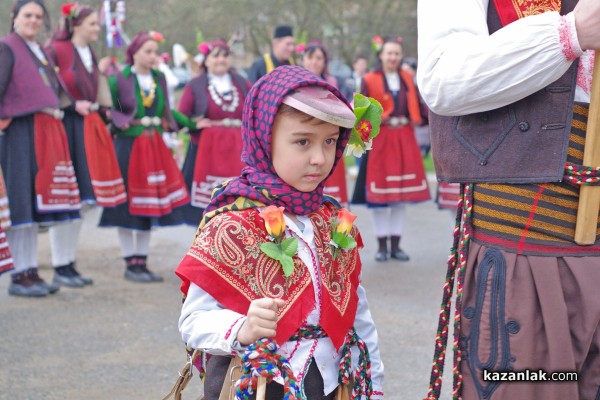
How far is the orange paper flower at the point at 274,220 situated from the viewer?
7.28 ft

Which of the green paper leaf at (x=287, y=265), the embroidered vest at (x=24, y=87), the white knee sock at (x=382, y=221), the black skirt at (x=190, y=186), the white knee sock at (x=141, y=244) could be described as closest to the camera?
the green paper leaf at (x=287, y=265)

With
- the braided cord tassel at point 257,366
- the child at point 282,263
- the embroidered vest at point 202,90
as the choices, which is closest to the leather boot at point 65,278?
the embroidered vest at point 202,90

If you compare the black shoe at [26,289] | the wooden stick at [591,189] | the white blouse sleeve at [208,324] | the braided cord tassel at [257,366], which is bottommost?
the black shoe at [26,289]

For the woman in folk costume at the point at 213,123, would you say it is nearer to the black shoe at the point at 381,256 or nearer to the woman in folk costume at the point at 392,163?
the woman in folk costume at the point at 392,163

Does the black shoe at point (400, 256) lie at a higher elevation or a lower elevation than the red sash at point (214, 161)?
lower

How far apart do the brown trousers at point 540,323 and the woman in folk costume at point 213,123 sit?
5010 millimetres

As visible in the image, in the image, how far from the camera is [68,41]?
6586 millimetres

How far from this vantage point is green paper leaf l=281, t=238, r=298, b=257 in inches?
88.1

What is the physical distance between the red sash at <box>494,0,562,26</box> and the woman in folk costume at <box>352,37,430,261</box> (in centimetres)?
545

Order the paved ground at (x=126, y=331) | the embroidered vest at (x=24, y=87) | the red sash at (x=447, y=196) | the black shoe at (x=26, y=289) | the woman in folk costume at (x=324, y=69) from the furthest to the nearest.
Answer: the woman in folk costume at (x=324, y=69), the red sash at (x=447, y=196), the black shoe at (x=26, y=289), the embroidered vest at (x=24, y=87), the paved ground at (x=126, y=331)

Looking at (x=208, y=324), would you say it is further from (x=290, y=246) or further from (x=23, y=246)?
(x=23, y=246)

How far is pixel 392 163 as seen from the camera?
7578 mm

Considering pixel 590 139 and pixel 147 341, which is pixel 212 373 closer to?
pixel 590 139

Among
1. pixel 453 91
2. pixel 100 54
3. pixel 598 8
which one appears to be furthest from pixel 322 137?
pixel 100 54
